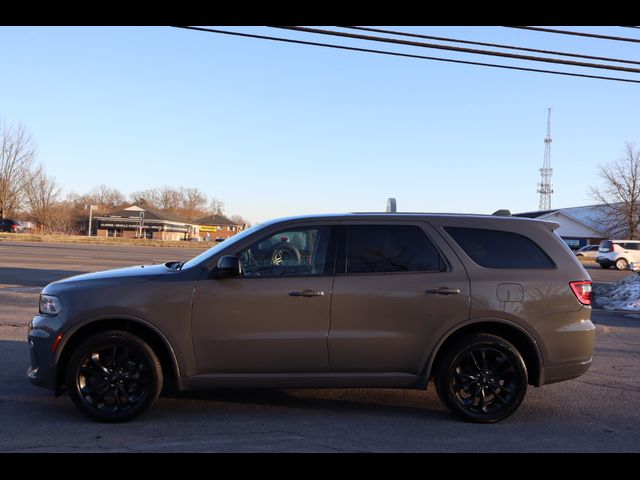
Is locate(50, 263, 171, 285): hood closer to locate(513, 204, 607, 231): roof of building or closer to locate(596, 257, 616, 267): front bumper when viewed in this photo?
locate(596, 257, 616, 267): front bumper

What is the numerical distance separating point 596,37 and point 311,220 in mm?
7110

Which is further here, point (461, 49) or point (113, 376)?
point (461, 49)

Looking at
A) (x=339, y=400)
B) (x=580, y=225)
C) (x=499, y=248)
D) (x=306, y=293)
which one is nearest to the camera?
(x=306, y=293)

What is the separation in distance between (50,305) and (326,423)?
255 centimetres

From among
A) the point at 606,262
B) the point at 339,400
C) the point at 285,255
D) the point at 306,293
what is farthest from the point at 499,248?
the point at 606,262

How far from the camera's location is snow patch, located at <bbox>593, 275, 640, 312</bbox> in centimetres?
1389

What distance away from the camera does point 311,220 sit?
5379 mm

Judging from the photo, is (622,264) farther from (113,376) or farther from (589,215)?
(589,215)

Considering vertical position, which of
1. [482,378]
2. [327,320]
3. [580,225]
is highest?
[580,225]

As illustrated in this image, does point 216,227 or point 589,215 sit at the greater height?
point 589,215

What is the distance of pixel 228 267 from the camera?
16.3 ft

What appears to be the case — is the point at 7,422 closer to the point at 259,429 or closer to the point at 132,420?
the point at 132,420

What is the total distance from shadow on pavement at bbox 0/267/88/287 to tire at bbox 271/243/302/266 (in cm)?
1196
